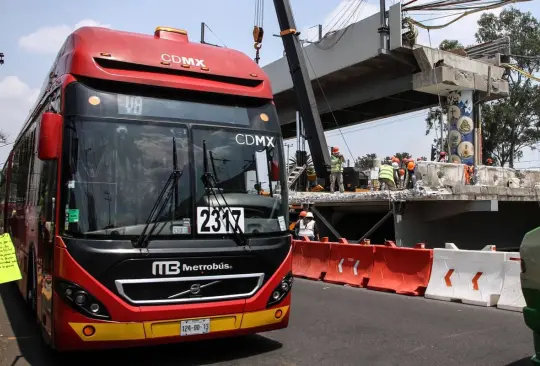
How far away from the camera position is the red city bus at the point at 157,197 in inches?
193

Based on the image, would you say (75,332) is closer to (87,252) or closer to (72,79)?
(87,252)

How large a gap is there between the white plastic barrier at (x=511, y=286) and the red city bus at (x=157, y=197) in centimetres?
463

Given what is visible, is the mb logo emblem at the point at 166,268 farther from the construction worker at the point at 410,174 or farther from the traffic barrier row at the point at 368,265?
the construction worker at the point at 410,174

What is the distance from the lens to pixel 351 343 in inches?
255

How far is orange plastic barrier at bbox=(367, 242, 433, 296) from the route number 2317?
18.9 ft

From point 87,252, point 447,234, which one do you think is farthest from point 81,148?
point 447,234

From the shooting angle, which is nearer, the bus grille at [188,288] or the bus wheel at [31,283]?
the bus grille at [188,288]

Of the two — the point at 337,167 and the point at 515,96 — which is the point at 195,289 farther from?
the point at 515,96

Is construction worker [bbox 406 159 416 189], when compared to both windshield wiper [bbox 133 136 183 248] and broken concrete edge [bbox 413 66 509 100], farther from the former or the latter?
windshield wiper [bbox 133 136 183 248]

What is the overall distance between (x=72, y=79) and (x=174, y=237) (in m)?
1.93

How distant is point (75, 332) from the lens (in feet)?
15.8

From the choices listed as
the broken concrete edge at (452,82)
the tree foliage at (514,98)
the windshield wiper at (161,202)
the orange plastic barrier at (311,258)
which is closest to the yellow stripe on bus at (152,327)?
the windshield wiper at (161,202)

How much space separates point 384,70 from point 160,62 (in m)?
23.3

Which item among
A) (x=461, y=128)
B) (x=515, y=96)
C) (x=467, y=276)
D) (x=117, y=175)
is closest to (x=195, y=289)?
(x=117, y=175)
